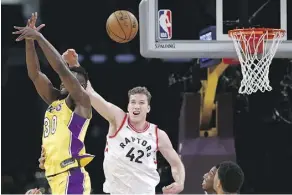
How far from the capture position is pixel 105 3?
30.7ft

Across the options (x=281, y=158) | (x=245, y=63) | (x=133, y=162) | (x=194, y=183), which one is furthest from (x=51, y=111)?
(x=281, y=158)

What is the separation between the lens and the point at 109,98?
30.9 feet

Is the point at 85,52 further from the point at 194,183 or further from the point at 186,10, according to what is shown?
the point at 194,183

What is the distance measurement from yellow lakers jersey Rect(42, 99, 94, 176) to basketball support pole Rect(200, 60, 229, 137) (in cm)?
459

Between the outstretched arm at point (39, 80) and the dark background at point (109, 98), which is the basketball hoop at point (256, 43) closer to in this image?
the outstretched arm at point (39, 80)

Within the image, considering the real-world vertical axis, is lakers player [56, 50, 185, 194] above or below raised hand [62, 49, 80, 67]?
below

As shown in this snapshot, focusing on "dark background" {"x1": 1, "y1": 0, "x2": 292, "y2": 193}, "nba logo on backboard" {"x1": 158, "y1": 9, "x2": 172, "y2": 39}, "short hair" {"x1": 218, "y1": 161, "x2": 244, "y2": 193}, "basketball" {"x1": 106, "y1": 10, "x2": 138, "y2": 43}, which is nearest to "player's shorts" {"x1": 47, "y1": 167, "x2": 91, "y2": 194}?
"short hair" {"x1": 218, "y1": 161, "x2": 244, "y2": 193}

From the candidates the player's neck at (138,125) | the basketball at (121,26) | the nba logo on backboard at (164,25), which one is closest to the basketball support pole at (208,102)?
the nba logo on backboard at (164,25)

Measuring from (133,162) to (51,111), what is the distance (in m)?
1.05

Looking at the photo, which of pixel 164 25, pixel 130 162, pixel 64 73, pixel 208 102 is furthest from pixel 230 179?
pixel 208 102

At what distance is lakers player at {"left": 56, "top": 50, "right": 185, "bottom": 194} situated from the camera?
473 cm

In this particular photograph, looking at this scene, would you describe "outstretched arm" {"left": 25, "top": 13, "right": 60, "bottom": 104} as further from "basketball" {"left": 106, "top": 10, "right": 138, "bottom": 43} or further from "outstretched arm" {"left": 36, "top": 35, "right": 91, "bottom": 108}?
"basketball" {"left": 106, "top": 10, "right": 138, "bottom": 43}

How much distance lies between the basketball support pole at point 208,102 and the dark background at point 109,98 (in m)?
0.48

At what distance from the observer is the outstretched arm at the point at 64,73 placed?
3646 millimetres
